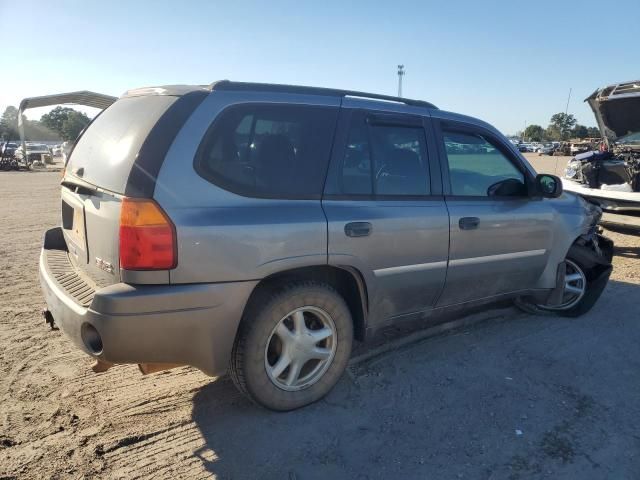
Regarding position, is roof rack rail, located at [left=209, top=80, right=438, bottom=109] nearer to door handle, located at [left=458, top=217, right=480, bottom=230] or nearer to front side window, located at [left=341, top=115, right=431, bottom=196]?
front side window, located at [left=341, top=115, right=431, bottom=196]

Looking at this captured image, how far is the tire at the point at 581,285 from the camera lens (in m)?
4.59

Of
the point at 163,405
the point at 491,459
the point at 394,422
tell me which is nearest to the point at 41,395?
the point at 163,405

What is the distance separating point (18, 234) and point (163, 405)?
22.0 ft

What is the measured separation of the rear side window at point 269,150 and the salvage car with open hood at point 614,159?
6.52 meters

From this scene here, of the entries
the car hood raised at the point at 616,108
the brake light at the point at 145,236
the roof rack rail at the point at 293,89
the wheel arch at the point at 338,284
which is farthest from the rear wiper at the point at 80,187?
the car hood raised at the point at 616,108

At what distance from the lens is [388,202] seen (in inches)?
125

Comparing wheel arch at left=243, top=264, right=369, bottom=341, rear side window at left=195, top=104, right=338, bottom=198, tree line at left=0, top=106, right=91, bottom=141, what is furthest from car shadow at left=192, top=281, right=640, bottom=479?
tree line at left=0, top=106, right=91, bottom=141

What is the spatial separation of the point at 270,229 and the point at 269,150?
1.61ft

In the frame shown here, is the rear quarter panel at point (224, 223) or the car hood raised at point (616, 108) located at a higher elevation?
the car hood raised at point (616, 108)

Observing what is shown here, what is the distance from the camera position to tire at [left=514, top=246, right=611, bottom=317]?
4586 millimetres

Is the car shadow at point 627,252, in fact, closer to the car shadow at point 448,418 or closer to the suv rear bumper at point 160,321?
the car shadow at point 448,418

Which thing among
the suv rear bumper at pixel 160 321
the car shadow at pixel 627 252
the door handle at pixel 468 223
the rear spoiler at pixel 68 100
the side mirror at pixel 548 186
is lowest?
the car shadow at pixel 627 252

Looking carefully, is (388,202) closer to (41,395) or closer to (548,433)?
(548,433)

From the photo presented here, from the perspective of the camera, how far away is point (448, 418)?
2949 mm
